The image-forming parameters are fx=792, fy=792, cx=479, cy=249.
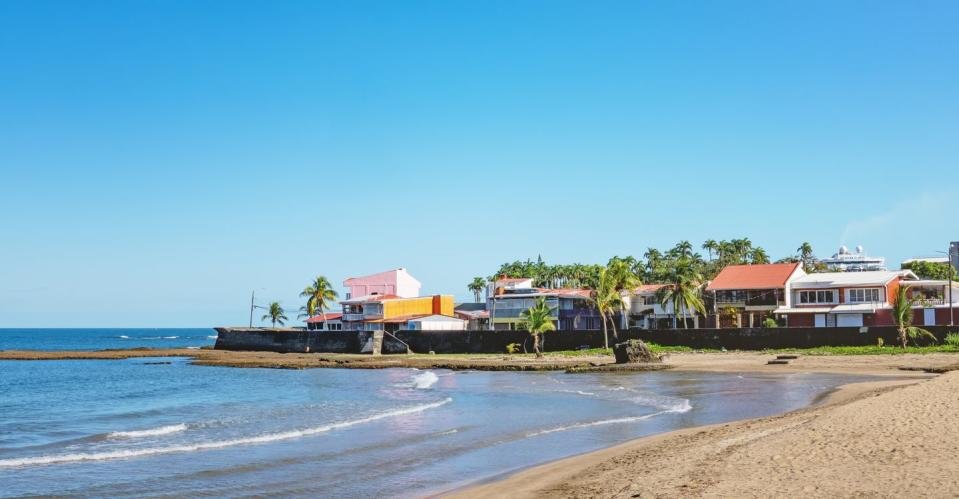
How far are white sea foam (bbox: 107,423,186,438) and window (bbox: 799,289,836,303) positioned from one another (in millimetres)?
56759

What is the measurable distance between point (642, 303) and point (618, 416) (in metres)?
55.0

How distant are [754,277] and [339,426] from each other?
55.0 meters

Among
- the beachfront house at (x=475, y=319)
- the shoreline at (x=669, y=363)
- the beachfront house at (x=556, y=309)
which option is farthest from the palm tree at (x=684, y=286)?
the beachfront house at (x=475, y=319)

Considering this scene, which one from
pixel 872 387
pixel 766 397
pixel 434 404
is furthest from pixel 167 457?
pixel 872 387

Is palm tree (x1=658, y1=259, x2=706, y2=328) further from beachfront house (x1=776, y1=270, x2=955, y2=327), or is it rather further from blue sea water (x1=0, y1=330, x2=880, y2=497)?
blue sea water (x1=0, y1=330, x2=880, y2=497)

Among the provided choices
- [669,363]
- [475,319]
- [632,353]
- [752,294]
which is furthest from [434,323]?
[669,363]

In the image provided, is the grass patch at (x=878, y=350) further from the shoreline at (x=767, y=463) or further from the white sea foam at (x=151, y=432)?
the white sea foam at (x=151, y=432)

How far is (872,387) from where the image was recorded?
3225 cm

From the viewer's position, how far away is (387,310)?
91312 mm

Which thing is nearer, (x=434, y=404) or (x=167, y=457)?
(x=167, y=457)

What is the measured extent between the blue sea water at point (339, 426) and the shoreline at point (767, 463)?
182 cm

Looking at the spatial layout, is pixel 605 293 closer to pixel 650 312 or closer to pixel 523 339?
pixel 523 339

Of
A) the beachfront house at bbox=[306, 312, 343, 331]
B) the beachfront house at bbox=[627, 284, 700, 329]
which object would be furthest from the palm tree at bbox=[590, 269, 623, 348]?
the beachfront house at bbox=[306, 312, 343, 331]

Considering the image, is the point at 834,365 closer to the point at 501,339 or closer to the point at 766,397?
the point at 766,397
